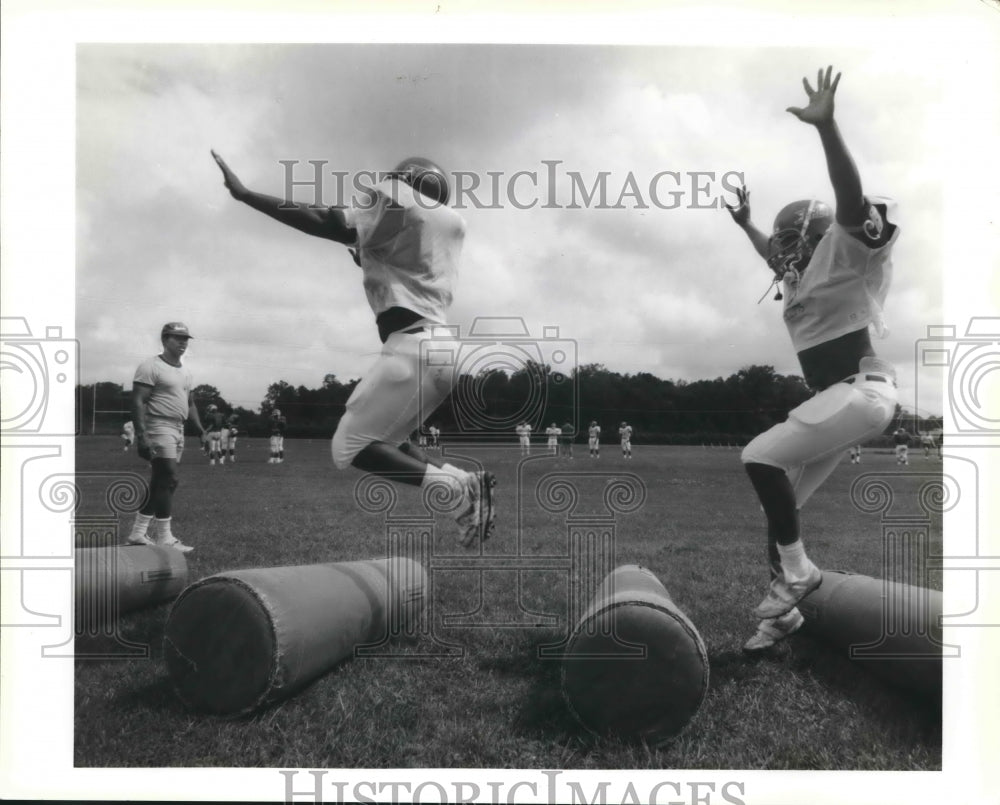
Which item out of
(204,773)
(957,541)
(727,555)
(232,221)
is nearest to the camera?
(204,773)

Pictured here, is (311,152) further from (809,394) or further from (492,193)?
(809,394)

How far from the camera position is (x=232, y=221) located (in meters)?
3.56

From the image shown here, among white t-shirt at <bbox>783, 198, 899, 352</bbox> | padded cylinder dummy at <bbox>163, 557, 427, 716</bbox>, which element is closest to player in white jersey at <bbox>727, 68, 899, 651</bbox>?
white t-shirt at <bbox>783, 198, 899, 352</bbox>

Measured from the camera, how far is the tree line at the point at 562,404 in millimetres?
3629

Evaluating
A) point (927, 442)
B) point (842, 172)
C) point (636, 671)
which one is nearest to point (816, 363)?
point (927, 442)

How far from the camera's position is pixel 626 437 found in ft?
14.5

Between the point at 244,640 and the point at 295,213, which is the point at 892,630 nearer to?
the point at 244,640

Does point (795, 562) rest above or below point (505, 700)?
above

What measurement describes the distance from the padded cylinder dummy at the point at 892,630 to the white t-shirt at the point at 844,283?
1143 mm

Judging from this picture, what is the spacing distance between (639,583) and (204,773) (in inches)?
73.2

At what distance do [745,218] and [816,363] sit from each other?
29.6 inches

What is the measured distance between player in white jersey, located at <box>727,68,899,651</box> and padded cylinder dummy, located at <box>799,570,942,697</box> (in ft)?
0.60

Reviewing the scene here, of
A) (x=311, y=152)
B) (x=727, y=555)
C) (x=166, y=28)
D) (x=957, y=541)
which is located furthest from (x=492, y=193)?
(x=727, y=555)

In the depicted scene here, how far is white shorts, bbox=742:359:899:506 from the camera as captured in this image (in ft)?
10.4
